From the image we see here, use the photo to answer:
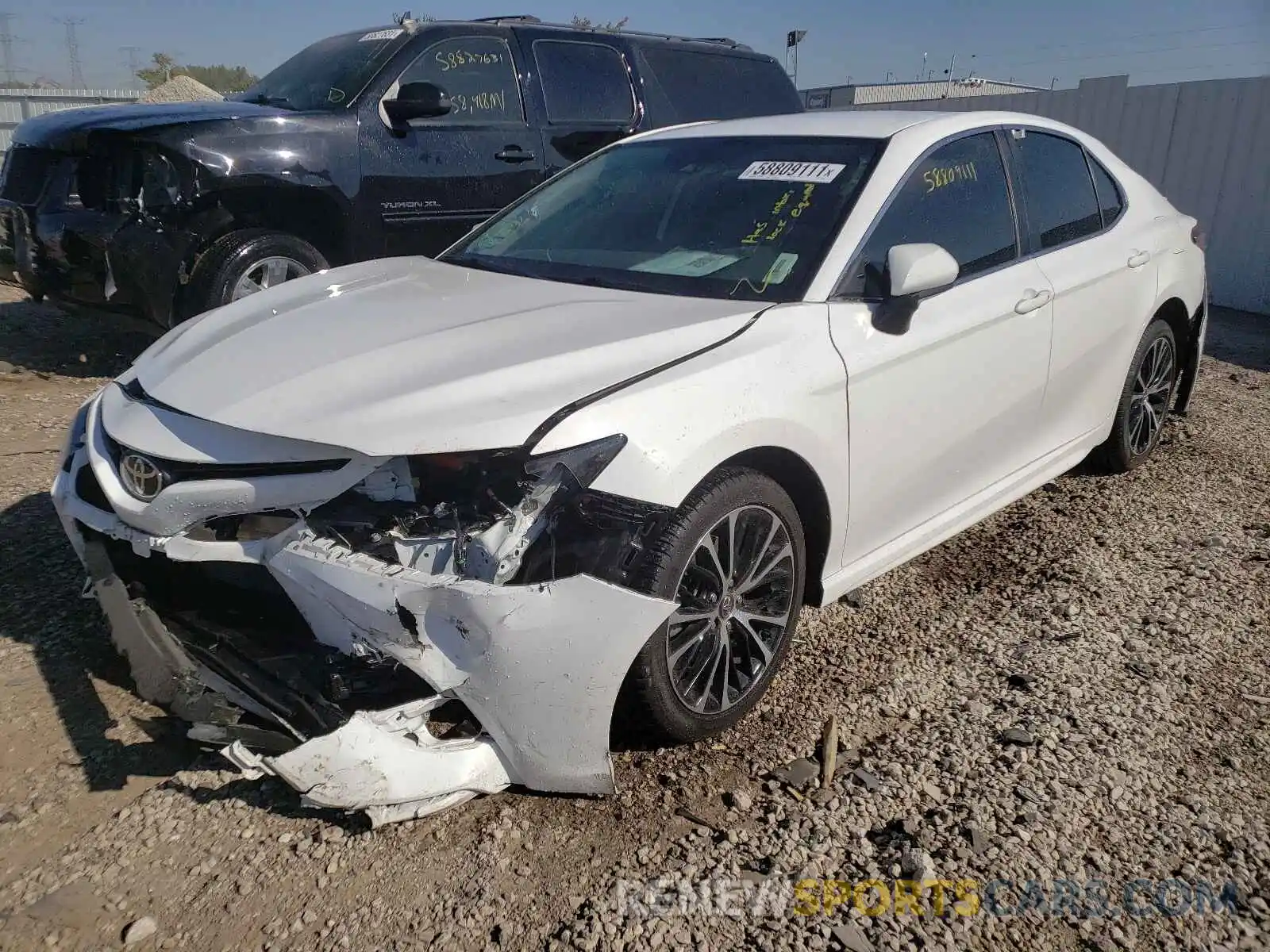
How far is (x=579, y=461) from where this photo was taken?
2.29 metres

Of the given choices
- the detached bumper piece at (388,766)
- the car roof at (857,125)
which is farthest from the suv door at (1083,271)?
the detached bumper piece at (388,766)

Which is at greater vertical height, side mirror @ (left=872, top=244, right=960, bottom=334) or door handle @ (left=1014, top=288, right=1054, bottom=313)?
side mirror @ (left=872, top=244, right=960, bottom=334)

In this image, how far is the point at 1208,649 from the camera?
3.34 m

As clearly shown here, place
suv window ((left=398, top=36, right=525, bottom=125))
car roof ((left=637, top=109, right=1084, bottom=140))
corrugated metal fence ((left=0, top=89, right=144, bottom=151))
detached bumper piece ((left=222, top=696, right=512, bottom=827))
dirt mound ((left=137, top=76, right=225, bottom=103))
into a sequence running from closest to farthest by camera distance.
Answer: detached bumper piece ((left=222, top=696, right=512, bottom=827)) → car roof ((left=637, top=109, right=1084, bottom=140)) → suv window ((left=398, top=36, right=525, bottom=125)) → corrugated metal fence ((left=0, top=89, right=144, bottom=151)) → dirt mound ((left=137, top=76, right=225, bottom=103))

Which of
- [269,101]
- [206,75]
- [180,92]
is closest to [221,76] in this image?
[206,75]

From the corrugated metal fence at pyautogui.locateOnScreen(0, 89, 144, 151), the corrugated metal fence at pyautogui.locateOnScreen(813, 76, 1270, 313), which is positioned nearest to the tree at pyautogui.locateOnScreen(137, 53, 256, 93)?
the corrugated metal fence at pyautogui.locateOnScreen(0, 89, 144, 151)

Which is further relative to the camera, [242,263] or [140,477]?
[242,263]

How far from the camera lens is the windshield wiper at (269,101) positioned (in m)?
6.14

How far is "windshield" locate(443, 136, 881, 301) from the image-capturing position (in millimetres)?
3109

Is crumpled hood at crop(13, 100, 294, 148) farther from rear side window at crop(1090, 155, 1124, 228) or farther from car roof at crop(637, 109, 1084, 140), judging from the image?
rear side window at crop(1090, 155, 1124, 228)

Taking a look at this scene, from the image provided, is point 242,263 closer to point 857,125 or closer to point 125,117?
point 125,117

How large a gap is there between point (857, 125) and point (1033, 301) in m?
0.91

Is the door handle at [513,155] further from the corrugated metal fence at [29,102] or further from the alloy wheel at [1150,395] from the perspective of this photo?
the corrugated metal fence at [29,102]

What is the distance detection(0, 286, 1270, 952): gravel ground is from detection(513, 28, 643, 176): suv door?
415cm
